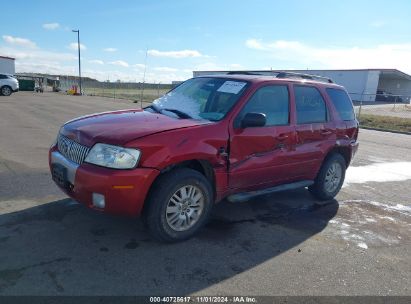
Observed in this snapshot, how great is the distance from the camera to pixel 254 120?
13.6 ft

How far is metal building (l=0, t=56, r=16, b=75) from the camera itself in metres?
48.6

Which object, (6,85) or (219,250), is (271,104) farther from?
(6,85)

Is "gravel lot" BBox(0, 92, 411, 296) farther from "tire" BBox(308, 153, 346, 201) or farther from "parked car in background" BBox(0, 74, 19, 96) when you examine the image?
"parked car in background" BBox(0, 74, 19, 96)

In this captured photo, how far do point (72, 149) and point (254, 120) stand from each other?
6.51 feet

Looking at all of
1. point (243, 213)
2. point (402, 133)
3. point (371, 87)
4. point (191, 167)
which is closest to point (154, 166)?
point (191, 167)

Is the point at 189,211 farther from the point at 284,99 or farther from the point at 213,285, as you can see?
the point at 284,99

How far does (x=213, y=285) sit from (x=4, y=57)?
5394 centimetres

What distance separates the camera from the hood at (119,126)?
12.1 feet

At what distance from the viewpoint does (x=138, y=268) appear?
3.43 metres

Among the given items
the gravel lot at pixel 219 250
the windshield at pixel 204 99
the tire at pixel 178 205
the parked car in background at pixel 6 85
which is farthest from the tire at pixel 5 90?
the tire at pixel 178 205

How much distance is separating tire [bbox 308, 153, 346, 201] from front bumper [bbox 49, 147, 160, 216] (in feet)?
9.82

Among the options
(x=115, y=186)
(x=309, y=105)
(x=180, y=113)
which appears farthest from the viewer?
(x=309, y=105)

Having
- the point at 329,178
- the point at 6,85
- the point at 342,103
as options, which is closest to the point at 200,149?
the point at 329,178

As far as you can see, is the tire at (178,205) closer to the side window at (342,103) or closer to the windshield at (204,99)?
the windshield at (204,99)
